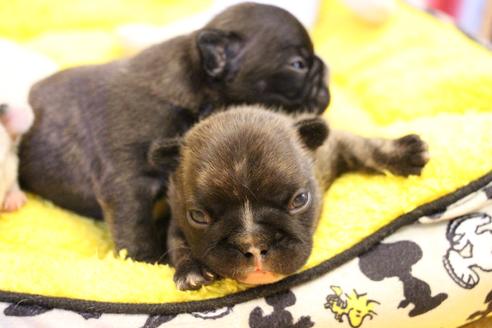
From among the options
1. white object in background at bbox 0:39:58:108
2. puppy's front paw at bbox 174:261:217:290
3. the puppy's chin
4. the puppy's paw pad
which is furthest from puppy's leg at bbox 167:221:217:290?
white object in background at bbox 0:39:58:108

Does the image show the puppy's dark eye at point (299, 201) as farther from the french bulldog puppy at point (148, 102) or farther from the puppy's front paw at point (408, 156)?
the french bulldog puppy at point (148, 102)

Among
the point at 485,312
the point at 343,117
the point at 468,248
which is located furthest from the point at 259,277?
the point at 343,117

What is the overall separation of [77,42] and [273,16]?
171 cm

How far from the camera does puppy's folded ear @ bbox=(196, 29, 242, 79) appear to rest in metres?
2.45

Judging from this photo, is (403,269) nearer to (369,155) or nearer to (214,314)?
(369,155)

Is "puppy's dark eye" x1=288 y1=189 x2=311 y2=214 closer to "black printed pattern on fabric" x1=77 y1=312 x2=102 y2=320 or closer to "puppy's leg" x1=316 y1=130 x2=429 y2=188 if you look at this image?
"puppy's leg" x1=316 y1=130 x2=429 y2=188

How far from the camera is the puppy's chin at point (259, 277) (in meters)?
1.69

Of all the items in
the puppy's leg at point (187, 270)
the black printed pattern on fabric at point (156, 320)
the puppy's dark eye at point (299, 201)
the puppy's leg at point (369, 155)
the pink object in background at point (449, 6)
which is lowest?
the pink object in background at point (449, 6)

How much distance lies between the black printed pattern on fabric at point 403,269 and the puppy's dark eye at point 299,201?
0.98 ft

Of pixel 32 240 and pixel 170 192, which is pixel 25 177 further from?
pixel 170 192

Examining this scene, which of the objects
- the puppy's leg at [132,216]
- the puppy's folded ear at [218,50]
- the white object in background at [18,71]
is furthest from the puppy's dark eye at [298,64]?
the white object in background at [18,71]

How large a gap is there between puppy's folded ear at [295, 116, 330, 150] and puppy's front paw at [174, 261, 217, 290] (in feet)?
1.86

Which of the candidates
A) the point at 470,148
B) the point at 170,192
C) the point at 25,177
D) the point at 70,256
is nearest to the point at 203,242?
the point at 170,192

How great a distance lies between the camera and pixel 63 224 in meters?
2.50
